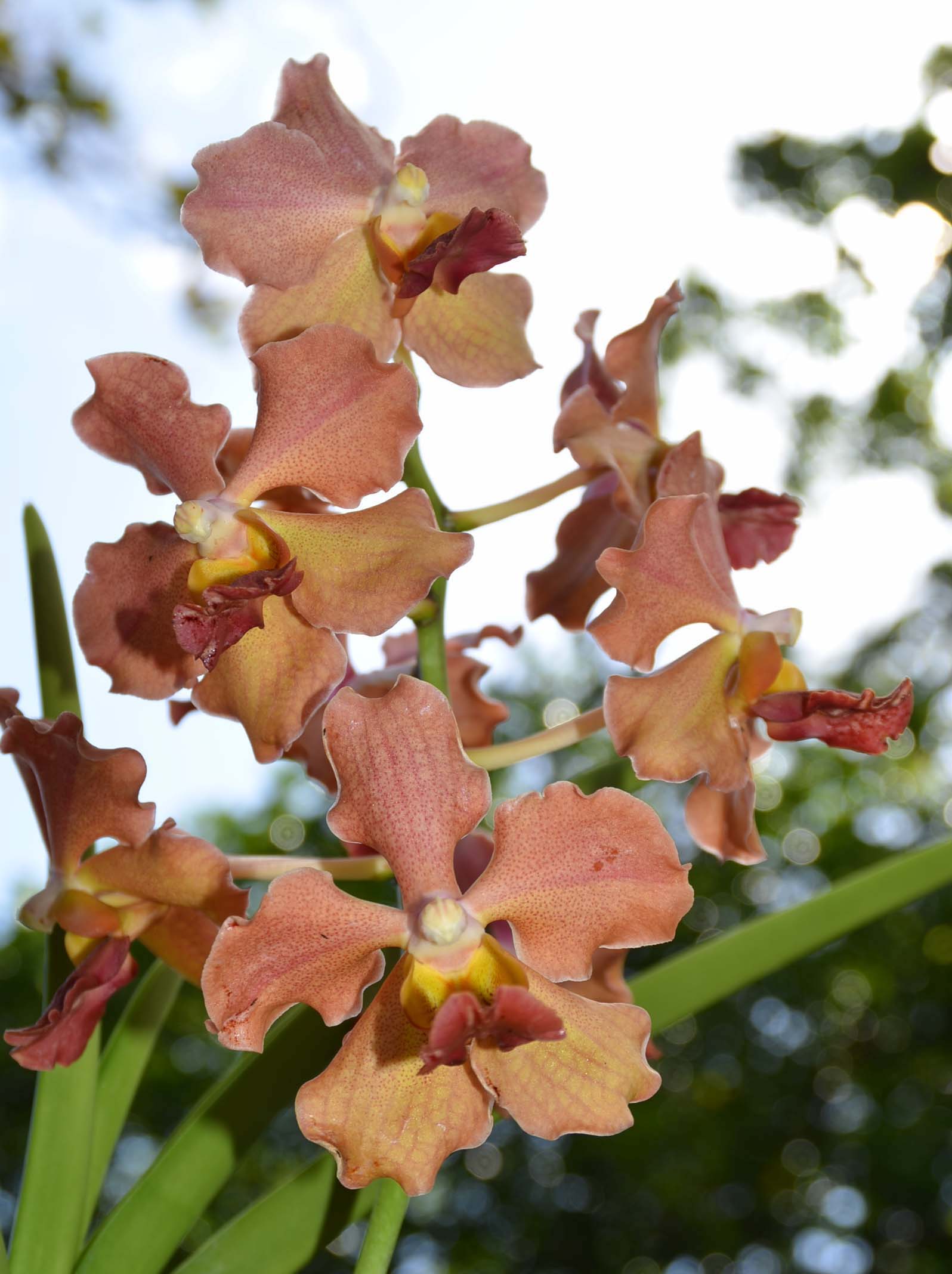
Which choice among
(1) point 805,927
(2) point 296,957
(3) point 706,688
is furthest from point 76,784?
(1) point 805,927

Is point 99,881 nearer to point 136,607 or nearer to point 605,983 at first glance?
point 136,607

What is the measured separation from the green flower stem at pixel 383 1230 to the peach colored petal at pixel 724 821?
302 mm

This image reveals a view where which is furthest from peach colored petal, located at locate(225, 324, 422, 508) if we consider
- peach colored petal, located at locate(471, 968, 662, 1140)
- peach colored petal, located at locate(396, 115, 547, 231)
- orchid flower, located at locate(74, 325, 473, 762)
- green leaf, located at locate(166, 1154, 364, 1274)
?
green leaf, located at locate(166, 1154, 364, 1274)

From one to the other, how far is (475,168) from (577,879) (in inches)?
21.1

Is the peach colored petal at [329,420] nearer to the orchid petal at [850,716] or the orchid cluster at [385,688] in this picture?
the orchid cluster at [385,688]

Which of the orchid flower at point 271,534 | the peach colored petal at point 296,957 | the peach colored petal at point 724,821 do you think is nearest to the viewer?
the peach colored petal at point 296,957

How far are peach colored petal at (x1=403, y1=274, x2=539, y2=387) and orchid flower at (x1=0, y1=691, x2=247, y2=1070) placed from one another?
13.8 inches

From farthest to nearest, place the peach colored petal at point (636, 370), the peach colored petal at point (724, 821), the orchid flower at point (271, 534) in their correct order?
the peach colored petal at point (636, 370), the peach colored petal at point (724, 821), the orchid flower at point (271, 534)

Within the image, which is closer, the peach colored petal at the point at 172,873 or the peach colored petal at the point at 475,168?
the peach colored petal at the point at 172,873

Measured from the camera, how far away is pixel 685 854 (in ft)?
13.1

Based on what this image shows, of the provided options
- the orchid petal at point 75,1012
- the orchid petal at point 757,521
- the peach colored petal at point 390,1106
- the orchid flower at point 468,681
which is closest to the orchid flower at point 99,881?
the orchid petal at point 75,1012

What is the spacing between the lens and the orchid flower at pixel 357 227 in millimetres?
773

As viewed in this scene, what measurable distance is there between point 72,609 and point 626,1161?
11.1 feet

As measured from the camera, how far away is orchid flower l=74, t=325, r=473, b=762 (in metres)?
0.70
